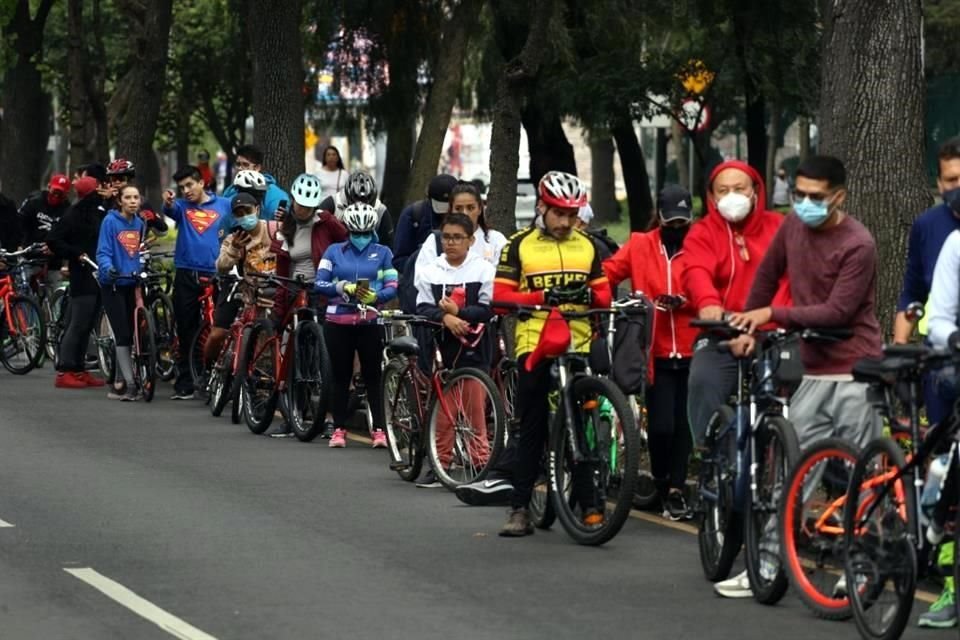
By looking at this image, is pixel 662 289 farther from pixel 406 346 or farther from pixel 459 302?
pixel 406 346

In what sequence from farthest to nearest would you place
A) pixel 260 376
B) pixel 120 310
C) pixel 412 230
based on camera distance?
pixel 120 310
pixel 260 376
pixel 412 230

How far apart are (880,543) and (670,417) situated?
3.58 m

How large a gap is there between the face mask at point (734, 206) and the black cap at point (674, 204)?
1101 millimetres

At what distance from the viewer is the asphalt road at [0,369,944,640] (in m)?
9.05

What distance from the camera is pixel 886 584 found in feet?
27.7

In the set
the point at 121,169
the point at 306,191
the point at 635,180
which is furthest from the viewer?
the point at 635,180

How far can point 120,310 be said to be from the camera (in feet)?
62.2

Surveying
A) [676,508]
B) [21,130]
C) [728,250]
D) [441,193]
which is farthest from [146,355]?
[21,130]

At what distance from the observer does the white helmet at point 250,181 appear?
58.2 feet

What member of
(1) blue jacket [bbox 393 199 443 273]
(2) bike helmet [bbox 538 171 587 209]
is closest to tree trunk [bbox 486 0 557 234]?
(1) blue jacket [bbox 393 199 443 273]

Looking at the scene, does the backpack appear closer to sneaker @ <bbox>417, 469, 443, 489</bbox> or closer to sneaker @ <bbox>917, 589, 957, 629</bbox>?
sneaker @ <bbox>417, 469, 443, 489</bbox>

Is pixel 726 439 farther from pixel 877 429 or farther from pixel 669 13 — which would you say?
pixel 669 13

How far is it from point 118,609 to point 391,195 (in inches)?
1103

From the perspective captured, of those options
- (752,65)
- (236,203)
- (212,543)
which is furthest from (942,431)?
(752,65)
